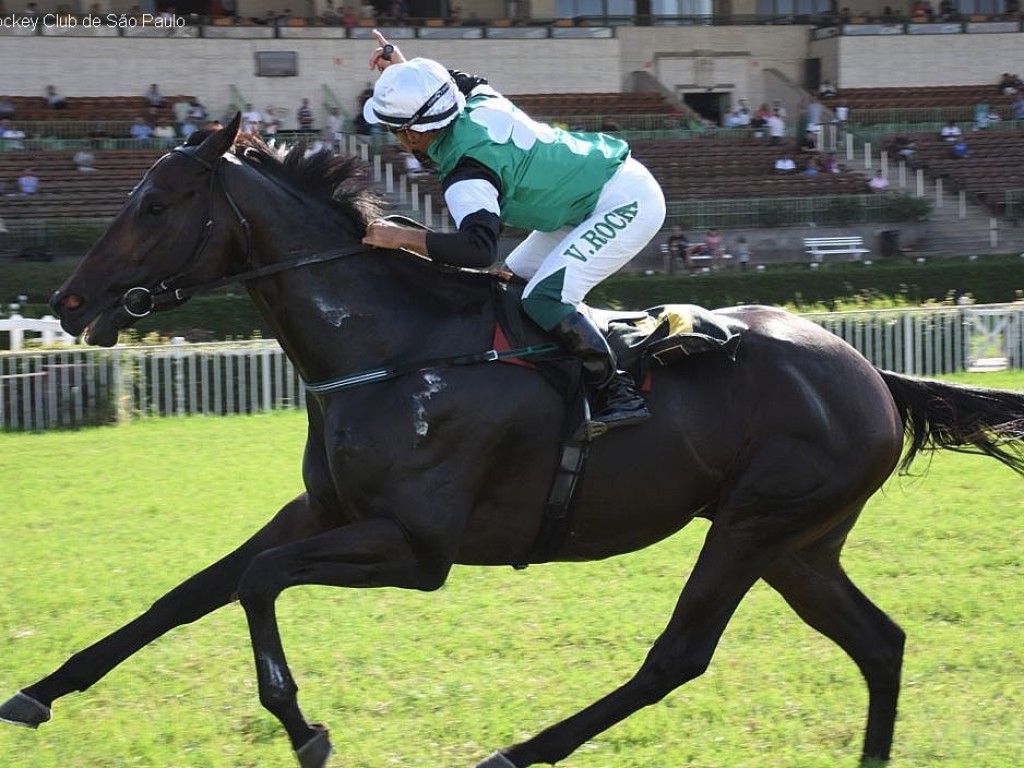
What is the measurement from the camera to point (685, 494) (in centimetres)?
465

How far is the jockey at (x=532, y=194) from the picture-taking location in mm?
4262

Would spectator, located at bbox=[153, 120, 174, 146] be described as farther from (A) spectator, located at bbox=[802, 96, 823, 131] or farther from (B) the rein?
(B) the rein

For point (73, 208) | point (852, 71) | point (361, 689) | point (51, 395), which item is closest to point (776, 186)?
point (852, 71)

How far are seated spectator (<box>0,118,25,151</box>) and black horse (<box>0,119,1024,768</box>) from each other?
24025mm

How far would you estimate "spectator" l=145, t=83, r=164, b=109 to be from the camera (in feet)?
101

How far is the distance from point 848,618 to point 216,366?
35.5 ft

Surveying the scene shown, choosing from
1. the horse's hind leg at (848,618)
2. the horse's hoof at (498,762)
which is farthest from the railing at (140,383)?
the horse's hoof at (498,762)

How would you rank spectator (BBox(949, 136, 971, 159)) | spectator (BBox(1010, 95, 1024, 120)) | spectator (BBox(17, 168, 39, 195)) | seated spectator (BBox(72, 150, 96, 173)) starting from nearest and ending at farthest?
spectator (BBox(17, 168, 39, 195)), seated spectator (BBox(72, 150, 96, 173)), spectator (BBox(949, 136, 971, 159)), spectator (BBox(1010, 95, 1024, 120))

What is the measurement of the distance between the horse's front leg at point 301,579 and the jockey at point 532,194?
0.90 metres

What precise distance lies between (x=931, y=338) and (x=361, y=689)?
12.8 meters

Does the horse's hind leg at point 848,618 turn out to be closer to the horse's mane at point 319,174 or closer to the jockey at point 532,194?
the jockey at point 532,194

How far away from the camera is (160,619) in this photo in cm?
464

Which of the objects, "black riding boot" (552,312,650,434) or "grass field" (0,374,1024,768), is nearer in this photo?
"black riding boot" (552,312,650,434)

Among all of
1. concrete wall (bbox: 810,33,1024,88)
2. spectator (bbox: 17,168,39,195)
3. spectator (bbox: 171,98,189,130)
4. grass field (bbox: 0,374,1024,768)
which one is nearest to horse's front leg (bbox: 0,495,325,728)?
grass field (bbox: 0,374,1024,768)
